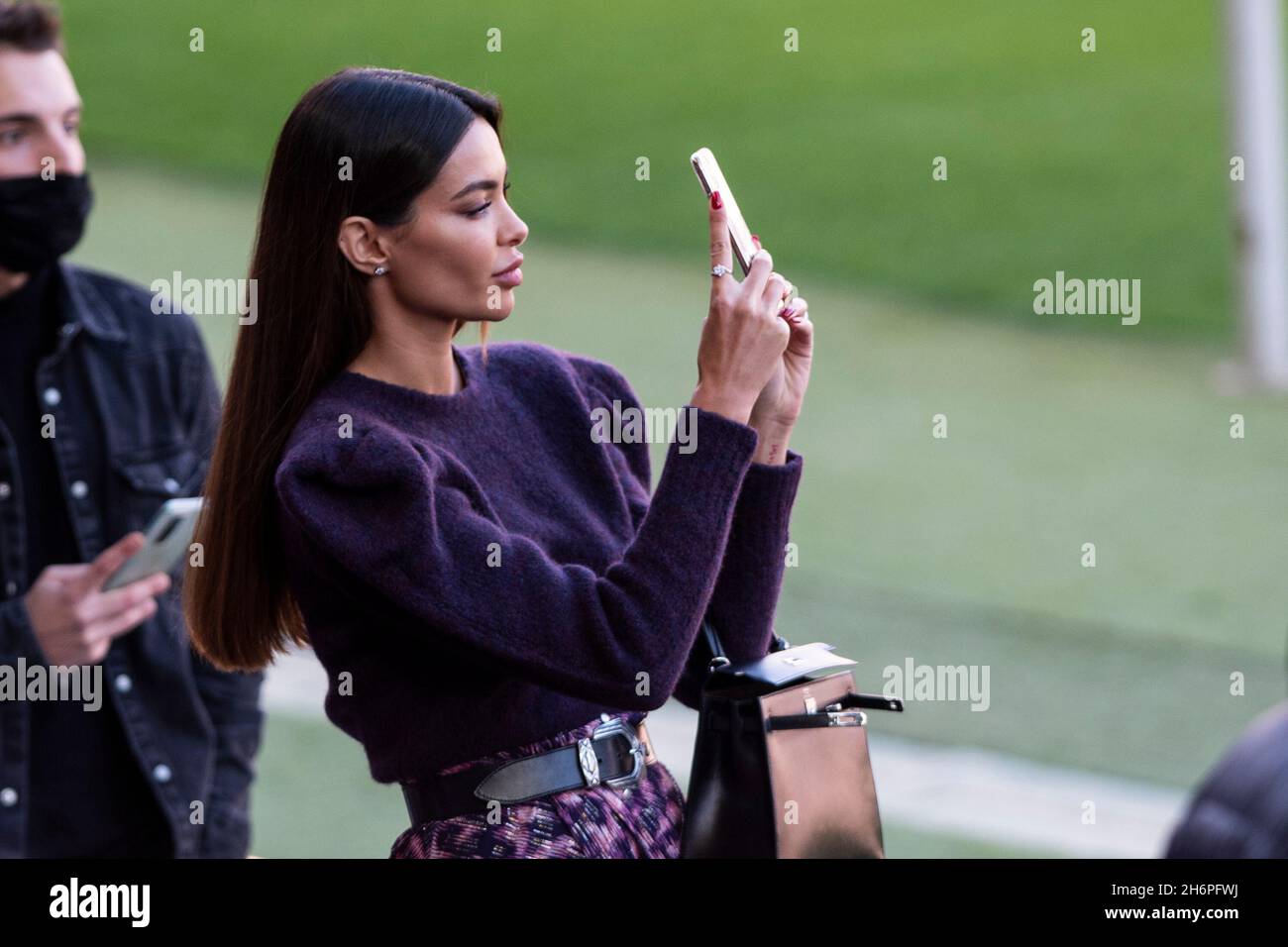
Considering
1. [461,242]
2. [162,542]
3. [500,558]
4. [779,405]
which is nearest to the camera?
[500,558]

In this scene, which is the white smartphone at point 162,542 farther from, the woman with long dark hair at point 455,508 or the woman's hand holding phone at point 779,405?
the woman's hand holding phone at point 779,405

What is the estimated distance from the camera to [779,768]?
2619mm

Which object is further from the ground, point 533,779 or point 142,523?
point 142,523

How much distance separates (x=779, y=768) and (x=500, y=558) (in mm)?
454

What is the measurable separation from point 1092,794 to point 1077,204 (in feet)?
32.9

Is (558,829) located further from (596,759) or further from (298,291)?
(298,291)

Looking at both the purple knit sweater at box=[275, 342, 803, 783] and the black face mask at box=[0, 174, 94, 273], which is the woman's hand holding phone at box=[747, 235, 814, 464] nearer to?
the purple knit sweater at box=[275, 342, 803, 783]

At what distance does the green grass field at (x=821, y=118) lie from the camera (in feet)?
47.6

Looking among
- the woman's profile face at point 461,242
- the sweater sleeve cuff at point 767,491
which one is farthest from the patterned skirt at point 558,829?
the woman's profile face at point 461,242

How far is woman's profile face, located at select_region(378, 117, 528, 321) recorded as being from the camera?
8.58ft

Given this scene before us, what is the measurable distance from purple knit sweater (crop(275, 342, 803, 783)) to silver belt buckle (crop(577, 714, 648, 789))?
3cm

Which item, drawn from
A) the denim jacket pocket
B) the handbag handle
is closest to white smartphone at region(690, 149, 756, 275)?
the handbag handle

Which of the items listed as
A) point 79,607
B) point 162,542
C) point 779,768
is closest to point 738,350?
point 779,768

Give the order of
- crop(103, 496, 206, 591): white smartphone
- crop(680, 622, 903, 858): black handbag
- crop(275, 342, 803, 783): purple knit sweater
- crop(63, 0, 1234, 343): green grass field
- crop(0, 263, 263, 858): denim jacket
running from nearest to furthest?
crop(275, 342, 803, 783): purple knit sweater → crop(680, 622, 903, 858): black handbag → crop(103, 496, 206, 591): white smartphone → crop(0, 263, 263, 858): denim jacket → crop(63, 0, 1234, 343): green grass field
